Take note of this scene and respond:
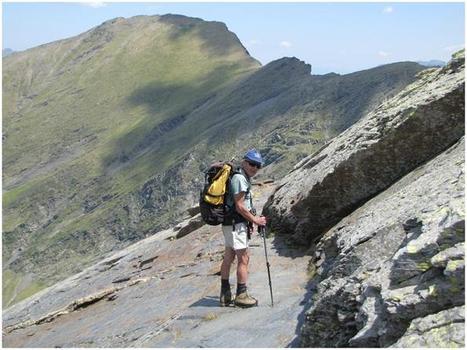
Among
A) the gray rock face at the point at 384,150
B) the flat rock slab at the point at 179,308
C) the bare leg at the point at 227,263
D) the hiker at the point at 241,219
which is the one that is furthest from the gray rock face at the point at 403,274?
the bare leg at the point at 227,263

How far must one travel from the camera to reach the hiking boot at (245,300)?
13742 millimetres

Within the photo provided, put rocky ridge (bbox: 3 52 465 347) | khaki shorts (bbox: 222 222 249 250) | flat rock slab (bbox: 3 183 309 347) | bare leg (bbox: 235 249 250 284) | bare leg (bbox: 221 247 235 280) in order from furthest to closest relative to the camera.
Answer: bare leg (bbox: 221 247 235 280) < bare leg (bbox: 235 249 250 284) < khaki shorts (bbox: 222 222 249 250) < flat rock slab (bbox: 3 183 309 347) < rocky ridge (bbox: 3 52 465 347)

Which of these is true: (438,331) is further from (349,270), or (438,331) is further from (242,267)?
(242,267)

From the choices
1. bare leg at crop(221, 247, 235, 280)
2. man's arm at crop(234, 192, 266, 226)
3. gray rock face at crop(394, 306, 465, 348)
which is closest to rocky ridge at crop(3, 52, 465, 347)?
gray rock face at crop(394, 306, 465, 348)

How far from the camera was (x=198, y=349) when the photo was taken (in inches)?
477

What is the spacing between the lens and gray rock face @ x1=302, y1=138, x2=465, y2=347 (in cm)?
762

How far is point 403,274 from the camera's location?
8.54 meters

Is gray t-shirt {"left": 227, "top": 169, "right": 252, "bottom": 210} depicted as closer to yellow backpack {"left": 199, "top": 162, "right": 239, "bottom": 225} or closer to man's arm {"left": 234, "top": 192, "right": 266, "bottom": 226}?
man's arm {"left": 234, "top": 192, "right": 266, "bottom": 226}

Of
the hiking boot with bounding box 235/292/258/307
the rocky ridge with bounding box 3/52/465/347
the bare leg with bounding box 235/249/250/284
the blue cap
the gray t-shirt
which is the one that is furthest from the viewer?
the hiking boot with bounding box 235/292/258/307

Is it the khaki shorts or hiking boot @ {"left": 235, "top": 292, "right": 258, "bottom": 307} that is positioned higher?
the khaki shorts

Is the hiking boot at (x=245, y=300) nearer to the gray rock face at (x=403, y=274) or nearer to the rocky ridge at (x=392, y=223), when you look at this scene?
the rocky ridge at (x=392, y=223)

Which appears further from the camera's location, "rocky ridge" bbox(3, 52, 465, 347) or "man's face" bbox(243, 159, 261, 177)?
"man's face" bbox(243, 159, 261, 177)

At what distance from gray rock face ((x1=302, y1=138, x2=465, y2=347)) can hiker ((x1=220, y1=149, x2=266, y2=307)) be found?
2063mm

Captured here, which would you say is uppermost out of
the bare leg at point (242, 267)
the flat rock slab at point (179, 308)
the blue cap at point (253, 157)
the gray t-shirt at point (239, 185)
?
the blue cap at point (253, 157)
